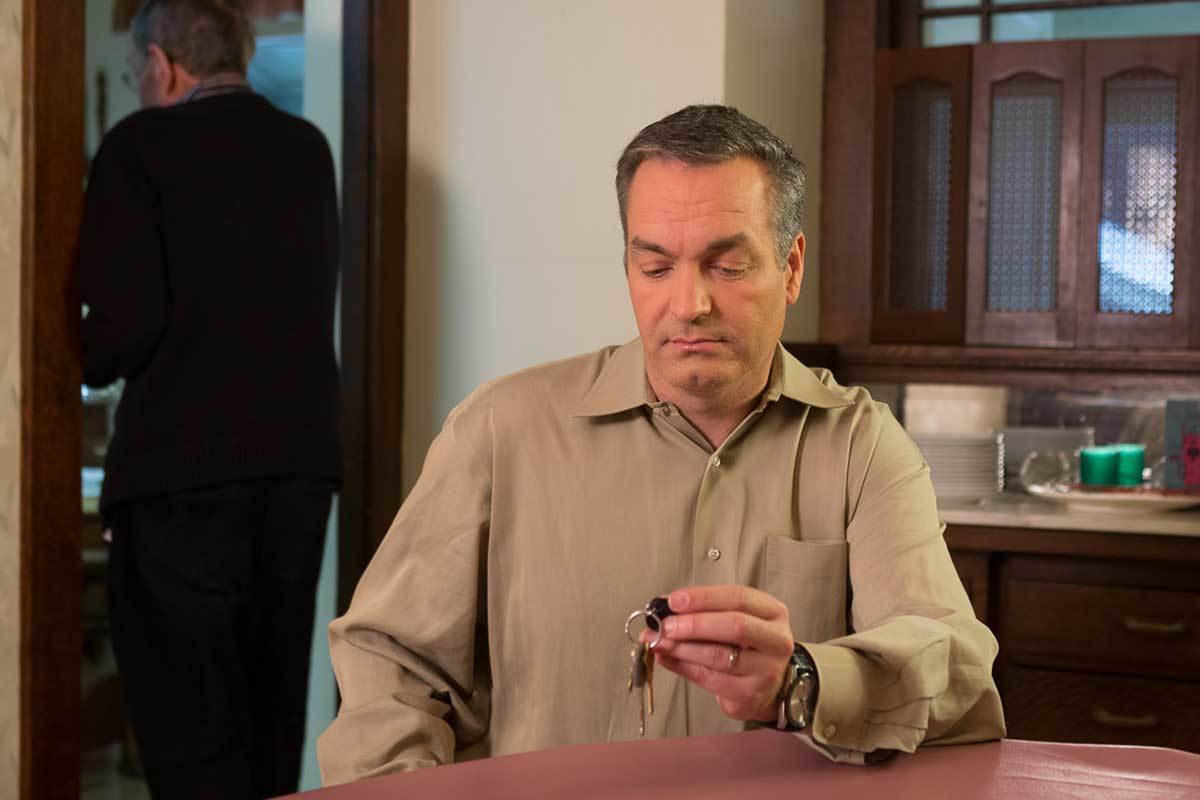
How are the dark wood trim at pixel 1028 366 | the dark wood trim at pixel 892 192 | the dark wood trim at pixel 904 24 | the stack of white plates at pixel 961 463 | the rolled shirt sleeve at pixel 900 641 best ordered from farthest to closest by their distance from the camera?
the dark wood trim at pixel 904 24
the dark wood trim at pixel 892 192
the dark wood trim at pixel 1028 366
the stack of white plates at pixel 961 463
the rolled shirt sleeve at pixel 900 641

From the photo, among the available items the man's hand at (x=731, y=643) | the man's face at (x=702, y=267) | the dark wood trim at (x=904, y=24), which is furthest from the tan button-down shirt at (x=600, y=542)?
the dark wood trim at (x=904, y=24)

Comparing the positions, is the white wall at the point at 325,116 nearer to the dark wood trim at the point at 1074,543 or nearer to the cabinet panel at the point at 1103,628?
the dark wood trim at the point at 1074,543

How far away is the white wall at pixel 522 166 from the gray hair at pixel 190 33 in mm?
636

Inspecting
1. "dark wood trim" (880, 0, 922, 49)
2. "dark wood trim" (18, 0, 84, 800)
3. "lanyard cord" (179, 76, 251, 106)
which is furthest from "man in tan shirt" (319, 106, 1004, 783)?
"dark wood trim" (880, 0, 922, 49)

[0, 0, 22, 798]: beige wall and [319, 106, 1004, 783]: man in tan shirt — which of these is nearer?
[319, 106, 1004, 783]: man in tan shirt

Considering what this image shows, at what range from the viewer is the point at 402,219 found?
3.15 m

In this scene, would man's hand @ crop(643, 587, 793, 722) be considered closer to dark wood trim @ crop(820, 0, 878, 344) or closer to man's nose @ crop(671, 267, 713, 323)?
man's nose @ crop(671, 267, 713, 323)

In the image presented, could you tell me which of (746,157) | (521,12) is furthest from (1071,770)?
(521,12)

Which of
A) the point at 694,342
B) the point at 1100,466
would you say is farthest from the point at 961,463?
the point at 694,342

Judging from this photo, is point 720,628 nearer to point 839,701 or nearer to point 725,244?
point 839,701

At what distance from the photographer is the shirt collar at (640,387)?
1705 millimetres

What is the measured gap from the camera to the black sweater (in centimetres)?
234

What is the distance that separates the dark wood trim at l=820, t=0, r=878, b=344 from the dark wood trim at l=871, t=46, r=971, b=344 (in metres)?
0.02

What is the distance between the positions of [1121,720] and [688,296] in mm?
1734
